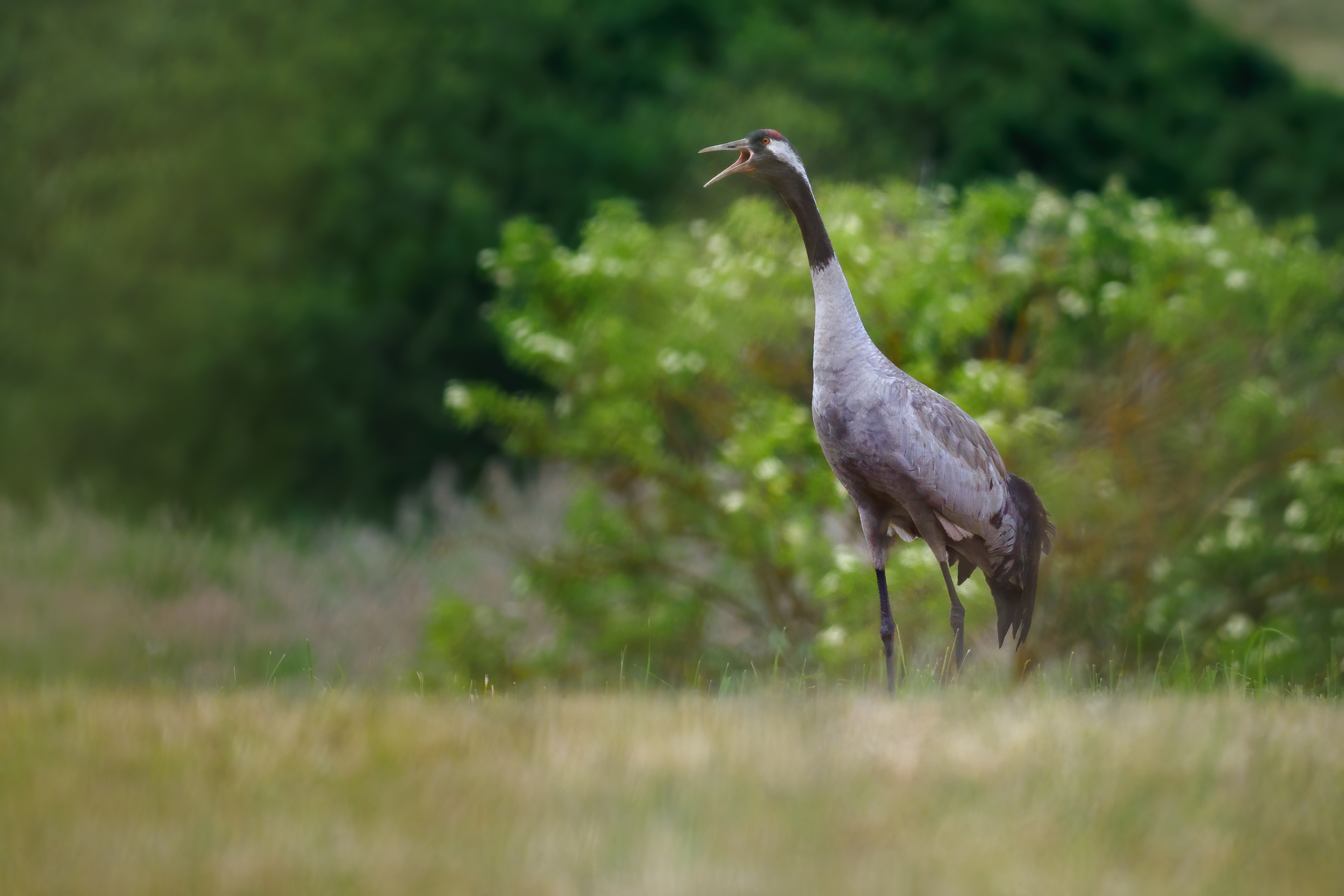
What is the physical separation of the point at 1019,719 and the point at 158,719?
287cm

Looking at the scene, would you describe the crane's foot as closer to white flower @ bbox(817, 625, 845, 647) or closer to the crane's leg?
the crane's leg

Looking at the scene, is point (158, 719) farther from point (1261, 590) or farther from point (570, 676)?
point (1261, 590)

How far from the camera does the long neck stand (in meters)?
4.98

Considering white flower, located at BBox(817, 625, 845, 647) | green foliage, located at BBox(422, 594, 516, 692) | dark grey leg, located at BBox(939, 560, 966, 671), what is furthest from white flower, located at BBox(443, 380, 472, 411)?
dark grey leg, located at BBox(939, 560, 966, 671)

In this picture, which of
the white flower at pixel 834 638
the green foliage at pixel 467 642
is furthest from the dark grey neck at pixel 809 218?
the green foliage at pixel 467 642

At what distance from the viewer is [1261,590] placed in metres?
9.89

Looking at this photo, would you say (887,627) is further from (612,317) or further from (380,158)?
(380,158)

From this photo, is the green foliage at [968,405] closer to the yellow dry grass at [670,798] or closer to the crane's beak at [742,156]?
the crane's beak at [742,156]

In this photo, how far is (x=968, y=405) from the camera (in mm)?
8203

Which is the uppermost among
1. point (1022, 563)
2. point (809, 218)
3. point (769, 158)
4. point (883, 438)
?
point (769, 158)

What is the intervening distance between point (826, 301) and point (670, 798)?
2280 mm

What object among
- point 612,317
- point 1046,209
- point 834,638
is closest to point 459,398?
point 612,317

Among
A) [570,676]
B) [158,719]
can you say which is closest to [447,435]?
[570,676]

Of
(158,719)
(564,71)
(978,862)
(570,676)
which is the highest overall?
(564,71)
